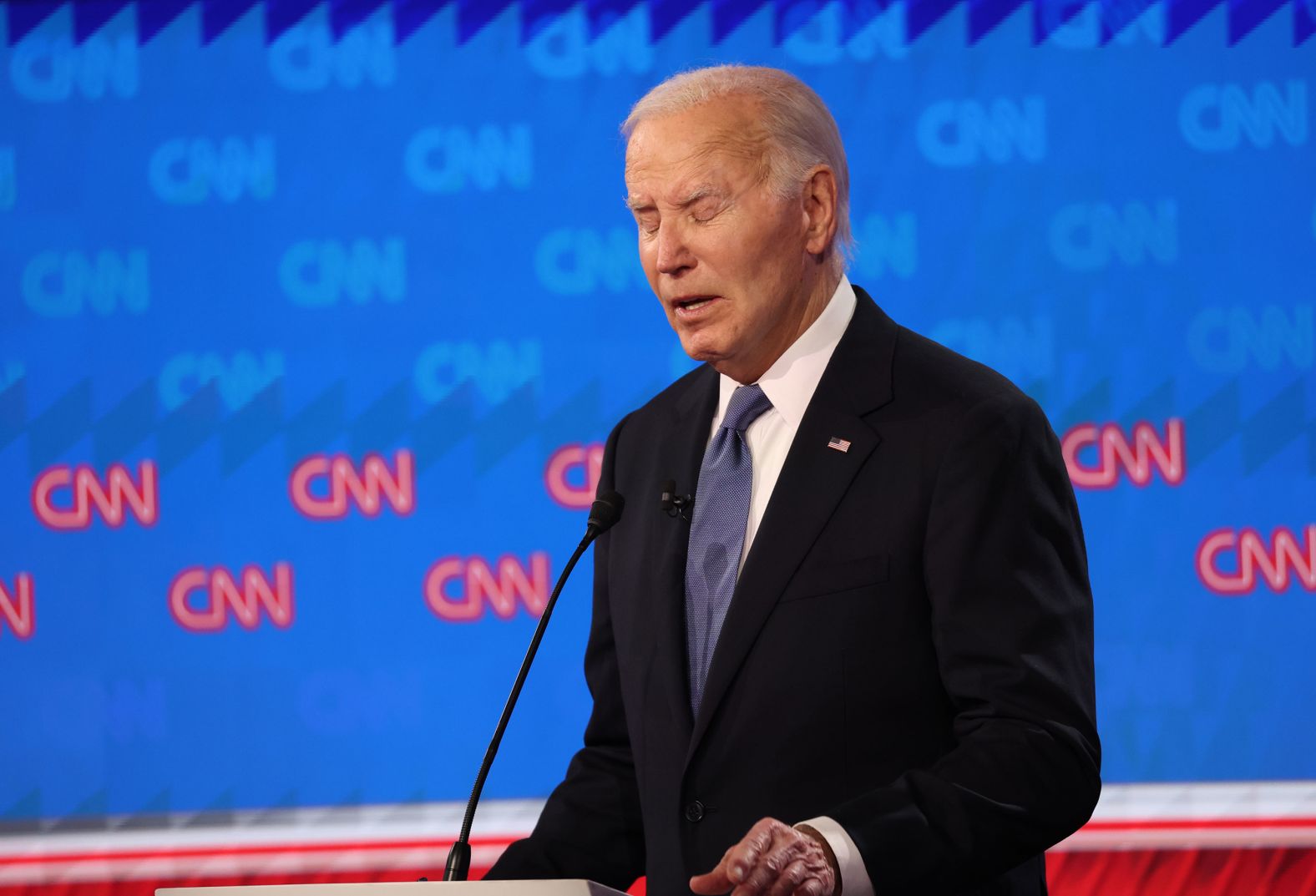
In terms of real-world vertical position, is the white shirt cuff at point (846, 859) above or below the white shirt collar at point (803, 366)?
below

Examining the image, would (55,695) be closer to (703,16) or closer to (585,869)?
(585,869)

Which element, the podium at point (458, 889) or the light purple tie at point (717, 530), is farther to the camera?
the light purple tie at point (717, 530)

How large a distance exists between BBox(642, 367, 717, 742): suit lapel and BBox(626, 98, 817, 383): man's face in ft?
0.46

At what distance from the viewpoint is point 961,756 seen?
1.34 metres

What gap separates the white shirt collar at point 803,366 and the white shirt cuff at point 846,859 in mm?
505

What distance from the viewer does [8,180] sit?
2836mm

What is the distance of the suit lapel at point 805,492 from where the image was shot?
148 centimetres

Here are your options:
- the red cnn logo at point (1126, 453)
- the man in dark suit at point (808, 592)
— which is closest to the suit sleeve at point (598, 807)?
the man in dark suit at point (808, 592)

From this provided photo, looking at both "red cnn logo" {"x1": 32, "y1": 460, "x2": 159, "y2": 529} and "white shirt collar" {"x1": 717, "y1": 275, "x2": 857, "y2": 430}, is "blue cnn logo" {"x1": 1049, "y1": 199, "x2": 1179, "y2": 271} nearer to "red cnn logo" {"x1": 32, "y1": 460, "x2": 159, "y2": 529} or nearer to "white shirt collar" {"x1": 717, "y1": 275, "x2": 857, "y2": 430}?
"white shirt collar" {"x1": 717, "y1": 275, "x2": 857, "y2": 430}

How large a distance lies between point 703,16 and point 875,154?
1.47 ft

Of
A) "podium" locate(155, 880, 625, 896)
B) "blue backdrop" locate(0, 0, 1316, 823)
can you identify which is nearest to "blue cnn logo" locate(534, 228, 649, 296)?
"blue backdrop" locate(0, 0, 1316, 823)

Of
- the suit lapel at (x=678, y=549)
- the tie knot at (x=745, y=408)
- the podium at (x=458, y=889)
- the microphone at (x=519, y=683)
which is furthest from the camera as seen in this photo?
the tie knot at (x=745, y=408)

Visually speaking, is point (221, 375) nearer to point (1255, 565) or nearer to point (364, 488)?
point (364, 488)

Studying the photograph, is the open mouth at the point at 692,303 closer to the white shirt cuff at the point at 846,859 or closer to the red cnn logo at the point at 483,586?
the white shirt cuff at the point at 846,859
